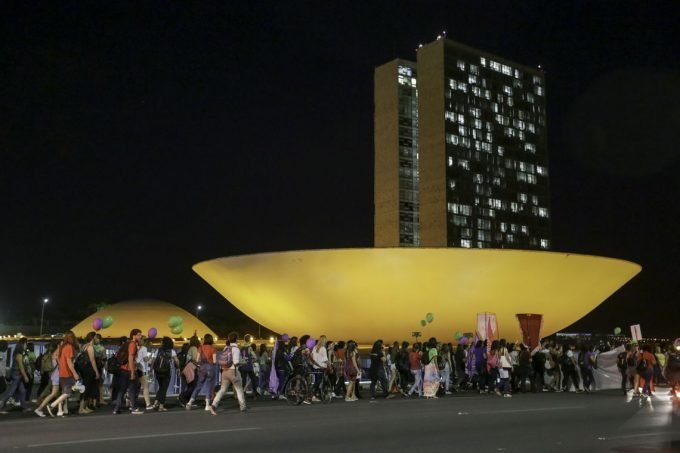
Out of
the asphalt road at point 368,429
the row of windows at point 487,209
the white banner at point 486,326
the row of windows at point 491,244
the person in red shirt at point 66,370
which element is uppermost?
the row of windows at point 487,209

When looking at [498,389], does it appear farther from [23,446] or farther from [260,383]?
[23,446]

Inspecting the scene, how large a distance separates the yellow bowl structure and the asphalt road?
13601 millimetres

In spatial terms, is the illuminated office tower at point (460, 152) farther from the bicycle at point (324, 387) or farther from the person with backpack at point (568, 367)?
the bicycle at point (324, 387)

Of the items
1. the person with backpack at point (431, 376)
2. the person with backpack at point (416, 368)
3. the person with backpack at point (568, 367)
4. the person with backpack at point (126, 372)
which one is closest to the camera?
the person with backpack at point (126, 372)

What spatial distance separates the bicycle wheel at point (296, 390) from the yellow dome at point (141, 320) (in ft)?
126

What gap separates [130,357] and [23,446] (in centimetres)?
452

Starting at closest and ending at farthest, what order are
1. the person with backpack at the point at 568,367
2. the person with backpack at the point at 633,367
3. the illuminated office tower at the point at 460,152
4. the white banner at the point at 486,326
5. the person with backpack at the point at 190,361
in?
the person with backpack at the point at 190,361 → the person with backpack at the point at 633,367 → the person with backpack at the point at 568,367 → the white banner at the point at 486,326 → the illuminated office tower at the point at 460,152

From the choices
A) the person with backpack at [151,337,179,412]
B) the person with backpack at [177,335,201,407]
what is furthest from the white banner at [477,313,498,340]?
the person with backpack at [151,337,179,412]

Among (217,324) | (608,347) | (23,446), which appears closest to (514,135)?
(217,324)

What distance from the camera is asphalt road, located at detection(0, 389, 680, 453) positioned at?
29.7ft

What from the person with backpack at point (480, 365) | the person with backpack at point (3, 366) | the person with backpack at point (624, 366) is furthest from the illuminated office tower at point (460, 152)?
the person with backpack at point (3, 366)

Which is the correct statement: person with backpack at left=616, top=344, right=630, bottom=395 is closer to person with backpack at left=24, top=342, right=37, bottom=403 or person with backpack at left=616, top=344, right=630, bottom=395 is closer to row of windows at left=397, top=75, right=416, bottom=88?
person with backpack at left=24, top=342, right=37, bottom=403

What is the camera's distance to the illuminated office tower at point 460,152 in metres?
89.9

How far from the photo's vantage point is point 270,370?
59.3 ft
